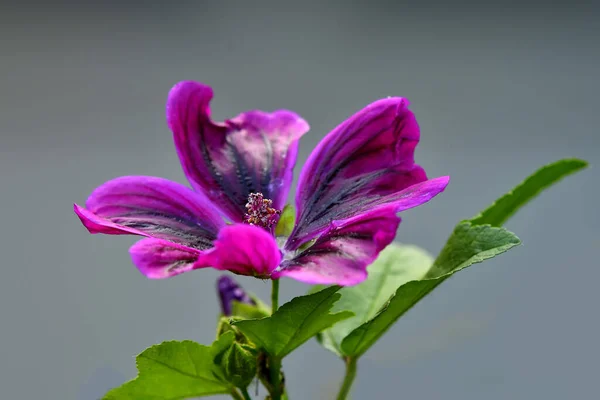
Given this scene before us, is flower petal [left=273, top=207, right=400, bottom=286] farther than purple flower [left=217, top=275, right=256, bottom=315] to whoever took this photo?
No

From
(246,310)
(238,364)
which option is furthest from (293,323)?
(246,310)

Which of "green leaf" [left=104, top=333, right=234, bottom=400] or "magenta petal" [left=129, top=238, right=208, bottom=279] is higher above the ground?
"magenta petal" [left=129, top=238, right=208, bottom=279]

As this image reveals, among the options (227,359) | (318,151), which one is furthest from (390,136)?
(227,359)

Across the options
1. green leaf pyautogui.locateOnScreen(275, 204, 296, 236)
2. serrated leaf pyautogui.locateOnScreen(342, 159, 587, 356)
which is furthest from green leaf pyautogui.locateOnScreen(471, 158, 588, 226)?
green leaf pyautogui.locateOnScreen(275, 204, 296, 236)

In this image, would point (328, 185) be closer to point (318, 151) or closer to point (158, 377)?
point (318, 151)

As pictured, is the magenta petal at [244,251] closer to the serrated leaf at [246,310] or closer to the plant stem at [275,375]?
the plant stem at [275,375]

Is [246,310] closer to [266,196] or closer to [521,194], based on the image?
[266,196]

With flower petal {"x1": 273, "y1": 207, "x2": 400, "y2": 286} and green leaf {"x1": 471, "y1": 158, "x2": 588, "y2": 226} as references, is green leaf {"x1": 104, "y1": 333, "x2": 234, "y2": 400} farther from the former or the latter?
green leaf {"x1": 471, "y1": 158, "x2": 588, "y2": 226}
